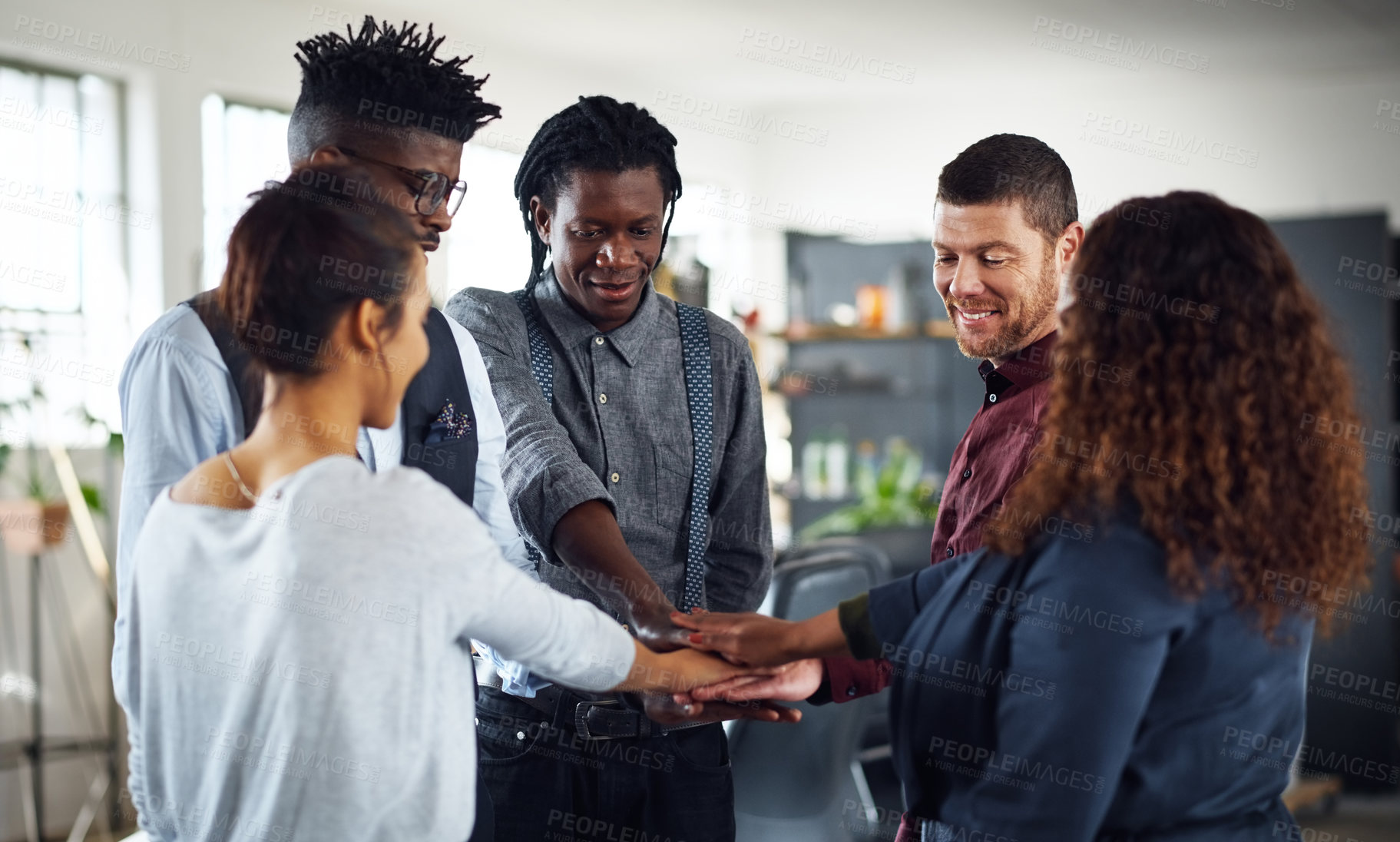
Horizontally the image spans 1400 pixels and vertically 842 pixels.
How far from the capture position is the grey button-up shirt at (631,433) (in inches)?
65.1

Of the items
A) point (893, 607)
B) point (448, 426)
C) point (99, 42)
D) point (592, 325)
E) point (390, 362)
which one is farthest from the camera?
point (99, 42)

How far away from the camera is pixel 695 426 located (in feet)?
5.69

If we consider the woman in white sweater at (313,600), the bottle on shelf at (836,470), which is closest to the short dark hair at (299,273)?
the woman in white sweater at (313,600)

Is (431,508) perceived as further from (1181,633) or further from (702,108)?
(702,108)

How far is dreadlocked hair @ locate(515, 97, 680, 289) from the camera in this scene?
1708 mm

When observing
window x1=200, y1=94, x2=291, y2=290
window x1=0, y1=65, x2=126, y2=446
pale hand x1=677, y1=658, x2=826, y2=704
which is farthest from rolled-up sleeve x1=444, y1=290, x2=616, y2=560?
window x1=200, y1=94, x2=291, y2=290

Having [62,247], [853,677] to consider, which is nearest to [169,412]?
[853,677]

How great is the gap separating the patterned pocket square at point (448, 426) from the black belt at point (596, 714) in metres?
0.39

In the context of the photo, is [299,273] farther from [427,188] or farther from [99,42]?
[99,42]

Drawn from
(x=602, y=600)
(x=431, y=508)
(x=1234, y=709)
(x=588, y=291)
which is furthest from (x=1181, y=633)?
(x=588, y=291)

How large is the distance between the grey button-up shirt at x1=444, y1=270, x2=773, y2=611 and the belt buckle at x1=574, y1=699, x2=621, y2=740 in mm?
152

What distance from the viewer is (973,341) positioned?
1542 mm

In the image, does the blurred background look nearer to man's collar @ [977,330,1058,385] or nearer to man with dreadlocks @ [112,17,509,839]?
man's collar @ [977,330,1058,385]

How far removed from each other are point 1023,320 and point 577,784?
0.86 m
